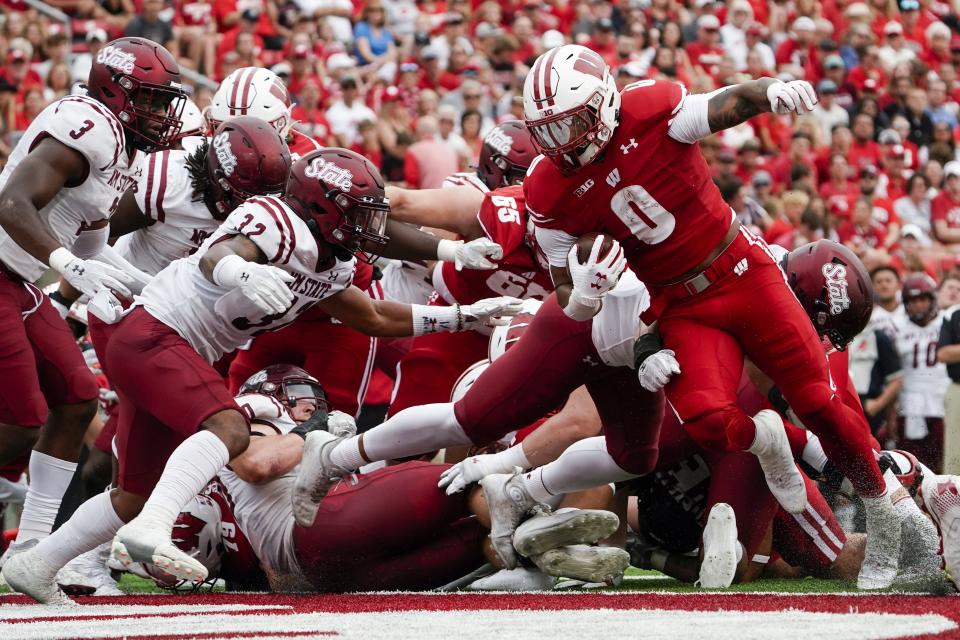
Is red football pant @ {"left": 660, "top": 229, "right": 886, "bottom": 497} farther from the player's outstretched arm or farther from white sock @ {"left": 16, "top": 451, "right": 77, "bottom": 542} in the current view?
white sock @ {"left": 16, "top": 451, "right": 77, "bottom": 542}

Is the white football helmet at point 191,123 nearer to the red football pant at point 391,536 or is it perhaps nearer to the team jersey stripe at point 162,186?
the team jersey stripe at point 162,186

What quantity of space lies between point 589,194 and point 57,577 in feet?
7.20

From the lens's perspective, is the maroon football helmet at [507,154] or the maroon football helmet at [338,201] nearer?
the maroon football helmet at [338,201]

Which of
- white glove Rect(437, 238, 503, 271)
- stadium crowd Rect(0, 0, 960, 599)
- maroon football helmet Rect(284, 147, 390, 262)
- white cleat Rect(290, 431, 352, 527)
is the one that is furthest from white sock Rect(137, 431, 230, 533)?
stadium crowd Rect(0, 0, 960, 599)

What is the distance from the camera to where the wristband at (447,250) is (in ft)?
18.7

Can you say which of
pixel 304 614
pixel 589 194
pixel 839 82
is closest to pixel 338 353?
pixel 589 194

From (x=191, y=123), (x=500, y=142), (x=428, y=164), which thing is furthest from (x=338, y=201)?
(x=428, y=164)

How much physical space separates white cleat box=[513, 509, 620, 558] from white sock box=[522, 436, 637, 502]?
0.68ft

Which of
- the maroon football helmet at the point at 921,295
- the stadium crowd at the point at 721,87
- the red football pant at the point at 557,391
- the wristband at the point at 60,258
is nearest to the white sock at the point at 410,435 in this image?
the red football pant at the point at 557,391

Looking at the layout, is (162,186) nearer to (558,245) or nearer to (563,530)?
(558,245)

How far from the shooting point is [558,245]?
4.73m

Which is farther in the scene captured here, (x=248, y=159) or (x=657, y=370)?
(x=248, y=159)

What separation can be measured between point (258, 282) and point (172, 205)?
5.30ft

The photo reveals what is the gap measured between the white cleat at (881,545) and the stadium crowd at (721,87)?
334cm
